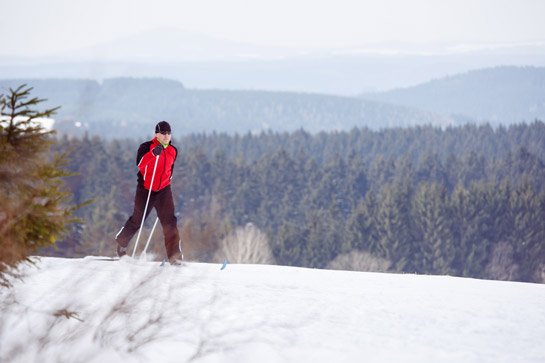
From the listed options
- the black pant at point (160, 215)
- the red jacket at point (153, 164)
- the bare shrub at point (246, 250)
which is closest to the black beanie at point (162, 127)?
the red jacket at point (153, 164)

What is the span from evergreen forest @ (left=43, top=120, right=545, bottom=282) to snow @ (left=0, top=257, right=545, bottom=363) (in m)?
45.0

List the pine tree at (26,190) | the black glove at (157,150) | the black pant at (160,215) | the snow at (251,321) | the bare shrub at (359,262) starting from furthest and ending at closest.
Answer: the bare shrub at (359,262) → the black pant at (160,215) → the black glove at (157,150) → the snow at (251,321) → the pine tree at (26,190)

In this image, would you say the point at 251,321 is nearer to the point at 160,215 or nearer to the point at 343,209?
the point at 160,215

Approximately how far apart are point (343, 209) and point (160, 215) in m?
109

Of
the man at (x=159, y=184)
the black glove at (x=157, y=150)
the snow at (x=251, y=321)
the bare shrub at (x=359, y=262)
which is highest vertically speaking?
the black glove at (x=157, y=150)

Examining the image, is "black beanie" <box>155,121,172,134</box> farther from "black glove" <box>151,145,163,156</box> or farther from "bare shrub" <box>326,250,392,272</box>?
"bare shrub" <box>326,250,392,272</box>

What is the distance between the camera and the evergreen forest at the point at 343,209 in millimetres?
73250

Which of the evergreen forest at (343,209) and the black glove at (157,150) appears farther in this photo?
the evergreen forest at (343,209)

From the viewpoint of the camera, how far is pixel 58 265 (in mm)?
6457

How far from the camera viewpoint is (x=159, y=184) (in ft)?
23.9

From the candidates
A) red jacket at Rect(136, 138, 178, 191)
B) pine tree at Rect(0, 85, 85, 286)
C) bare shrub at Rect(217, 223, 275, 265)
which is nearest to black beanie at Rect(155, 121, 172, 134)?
red jacket at Rect(136, 138, 178, 191)

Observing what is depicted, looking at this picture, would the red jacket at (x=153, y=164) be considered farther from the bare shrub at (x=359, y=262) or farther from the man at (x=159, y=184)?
the bare shrub at (x=359, y=262)

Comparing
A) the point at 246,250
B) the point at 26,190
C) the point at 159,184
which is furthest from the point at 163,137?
the point at 246,250

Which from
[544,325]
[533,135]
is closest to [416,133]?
[533,135]
